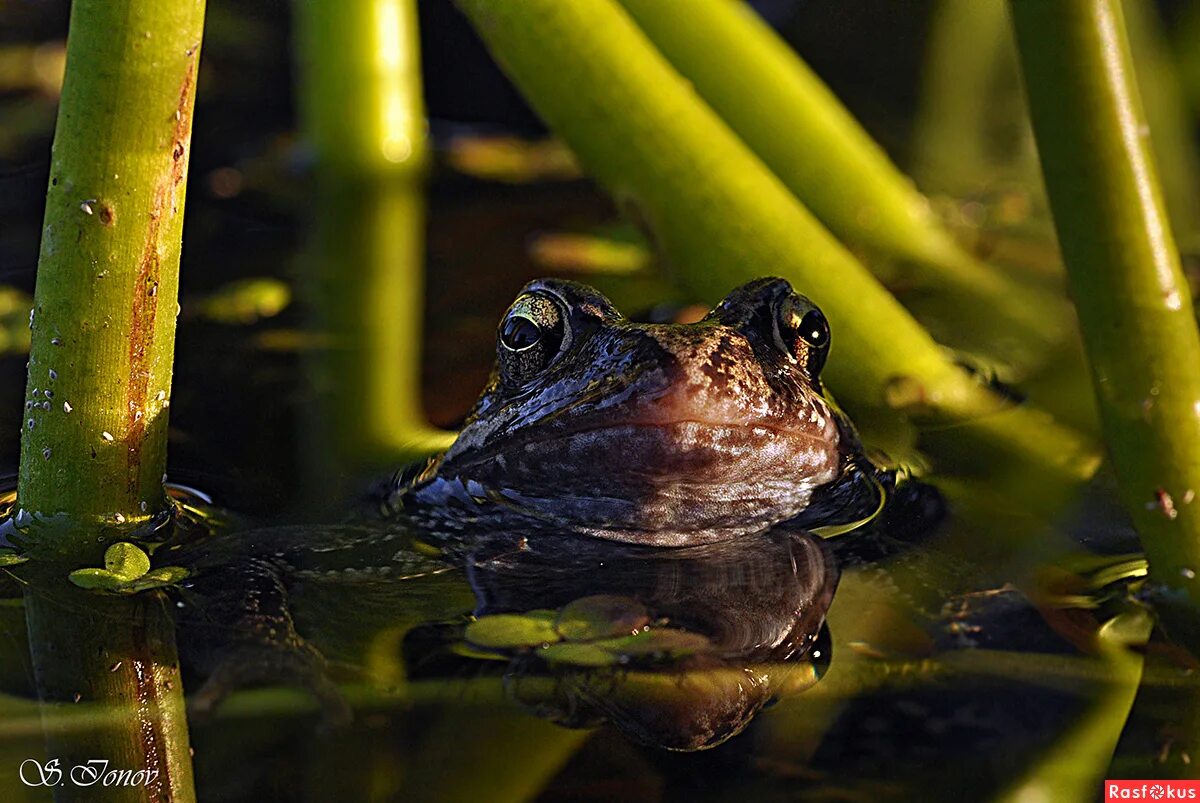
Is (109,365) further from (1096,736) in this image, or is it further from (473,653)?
(1096,736)

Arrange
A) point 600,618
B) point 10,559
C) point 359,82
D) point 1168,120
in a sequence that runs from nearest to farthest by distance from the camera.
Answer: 1. point 600,618
2. point 10,559
3. point 359,82
4. point 1168,120

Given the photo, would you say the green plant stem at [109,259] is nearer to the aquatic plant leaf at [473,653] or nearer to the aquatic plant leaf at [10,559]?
the aquatic plant leaf at [10,559]

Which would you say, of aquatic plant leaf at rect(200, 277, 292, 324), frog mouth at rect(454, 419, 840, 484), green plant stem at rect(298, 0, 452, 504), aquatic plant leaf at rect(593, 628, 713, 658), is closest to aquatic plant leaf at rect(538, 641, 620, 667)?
aquatic plant leaf at rect(593, 628, 713, 658)

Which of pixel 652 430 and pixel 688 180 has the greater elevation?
pixel 688 180

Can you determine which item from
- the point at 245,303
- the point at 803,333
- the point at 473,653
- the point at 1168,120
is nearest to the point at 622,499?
the point at 803,333

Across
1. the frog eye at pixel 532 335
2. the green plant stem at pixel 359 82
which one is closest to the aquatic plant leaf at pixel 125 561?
the frog eye at pixel 532 335

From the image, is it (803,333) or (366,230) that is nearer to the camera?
(803,333)

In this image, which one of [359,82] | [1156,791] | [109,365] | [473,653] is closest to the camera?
[1156,791]
